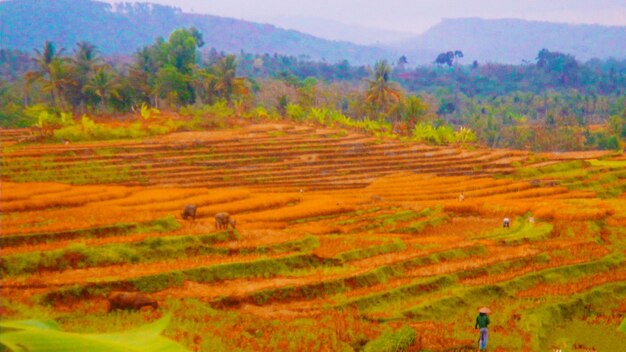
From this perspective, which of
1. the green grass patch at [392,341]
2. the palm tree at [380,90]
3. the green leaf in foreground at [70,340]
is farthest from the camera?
the palm tree at [380,90]

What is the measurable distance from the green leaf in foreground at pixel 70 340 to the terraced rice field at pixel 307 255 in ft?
28.7

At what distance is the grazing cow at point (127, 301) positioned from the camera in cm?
1352

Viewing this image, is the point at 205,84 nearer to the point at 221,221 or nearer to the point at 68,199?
the point at 68,199

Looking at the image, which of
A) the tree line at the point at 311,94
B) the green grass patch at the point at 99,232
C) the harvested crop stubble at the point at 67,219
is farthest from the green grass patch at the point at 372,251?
the tree line at the point at 311,94

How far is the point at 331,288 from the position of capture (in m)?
18.0

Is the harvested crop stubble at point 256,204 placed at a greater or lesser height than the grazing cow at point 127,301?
lesser

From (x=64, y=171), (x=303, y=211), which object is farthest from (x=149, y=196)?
(x=64, y=171)

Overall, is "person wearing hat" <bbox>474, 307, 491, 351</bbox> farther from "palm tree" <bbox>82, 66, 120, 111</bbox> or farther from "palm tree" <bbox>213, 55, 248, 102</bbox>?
"palm tree" <bbox>213, 55, 248, 102</bbox>

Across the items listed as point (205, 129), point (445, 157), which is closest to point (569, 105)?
point (445, 157)

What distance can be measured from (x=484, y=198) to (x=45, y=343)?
37891 mm

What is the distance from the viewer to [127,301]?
1350cm

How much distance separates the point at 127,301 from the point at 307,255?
762 cm

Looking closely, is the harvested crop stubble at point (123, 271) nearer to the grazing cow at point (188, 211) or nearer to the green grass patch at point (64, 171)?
the grazing cow at point (188, 211)

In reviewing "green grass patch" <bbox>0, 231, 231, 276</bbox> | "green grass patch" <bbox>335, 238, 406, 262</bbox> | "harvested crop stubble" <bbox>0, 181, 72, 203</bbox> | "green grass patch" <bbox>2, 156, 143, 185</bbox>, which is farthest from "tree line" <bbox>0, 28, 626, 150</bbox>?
"green grass patch" <bbox>0, 231, 231, 276</bbox>
